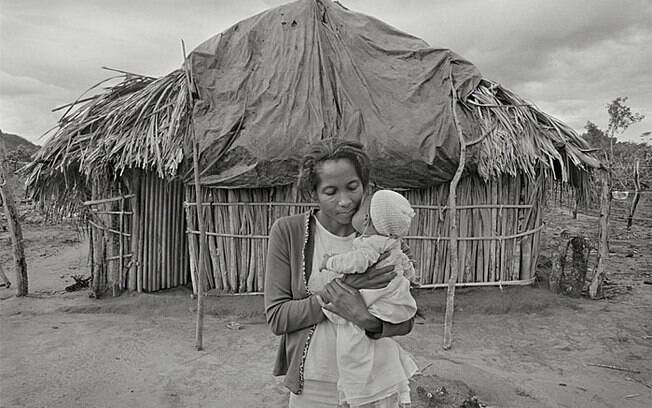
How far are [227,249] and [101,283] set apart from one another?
174cm

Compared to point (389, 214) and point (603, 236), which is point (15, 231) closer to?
point (389, 214)

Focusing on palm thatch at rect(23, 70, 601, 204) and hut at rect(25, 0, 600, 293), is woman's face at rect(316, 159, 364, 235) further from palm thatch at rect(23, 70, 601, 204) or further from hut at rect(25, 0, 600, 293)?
palm thatch at rect(23, 70, 601, 204)

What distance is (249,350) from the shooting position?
5121mm

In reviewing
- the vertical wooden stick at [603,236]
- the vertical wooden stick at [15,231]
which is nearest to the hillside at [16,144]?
the vertical wooden stick at [15,231]

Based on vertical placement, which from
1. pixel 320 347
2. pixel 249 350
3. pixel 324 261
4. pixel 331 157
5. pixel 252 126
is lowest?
pixel 249 350

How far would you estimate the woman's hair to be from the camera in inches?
69.1

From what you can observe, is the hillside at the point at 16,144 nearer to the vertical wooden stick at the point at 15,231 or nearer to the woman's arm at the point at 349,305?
the vertical wooden stick at the point at 15,231

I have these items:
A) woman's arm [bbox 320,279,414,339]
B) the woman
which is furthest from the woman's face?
woman's arm [bbox 320,279,414,339]

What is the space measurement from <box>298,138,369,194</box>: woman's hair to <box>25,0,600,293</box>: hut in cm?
407

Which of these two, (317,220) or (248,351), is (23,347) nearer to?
(248,351)

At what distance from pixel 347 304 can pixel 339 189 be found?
0.37m

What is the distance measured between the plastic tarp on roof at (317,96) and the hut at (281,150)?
2 centimetres

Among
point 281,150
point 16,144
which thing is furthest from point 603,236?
point 16,144

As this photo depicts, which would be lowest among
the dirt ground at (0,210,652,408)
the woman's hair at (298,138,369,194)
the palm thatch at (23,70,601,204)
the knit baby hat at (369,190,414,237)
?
the dirt ground at (0,210,652,408)
